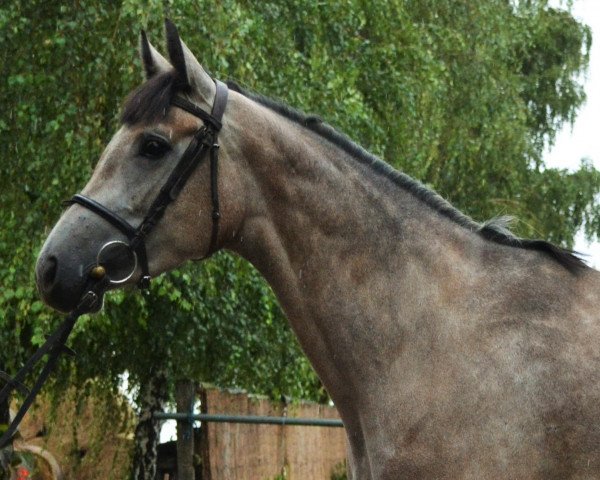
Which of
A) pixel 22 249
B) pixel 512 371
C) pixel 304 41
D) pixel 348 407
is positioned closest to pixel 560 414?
pixel 512 371

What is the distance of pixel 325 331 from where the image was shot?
12.0 feet

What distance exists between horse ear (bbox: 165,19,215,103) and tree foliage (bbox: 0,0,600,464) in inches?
148

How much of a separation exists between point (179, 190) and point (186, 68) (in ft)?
1.32

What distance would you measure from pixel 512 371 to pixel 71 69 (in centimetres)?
540

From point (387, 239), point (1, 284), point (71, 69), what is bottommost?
point (387, 239)

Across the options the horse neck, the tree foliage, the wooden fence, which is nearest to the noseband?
the horse neck

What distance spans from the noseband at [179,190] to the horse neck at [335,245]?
0.37ft

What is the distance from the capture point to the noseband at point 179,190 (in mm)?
3564

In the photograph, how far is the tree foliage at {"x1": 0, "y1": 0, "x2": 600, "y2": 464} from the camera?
25.7 ft

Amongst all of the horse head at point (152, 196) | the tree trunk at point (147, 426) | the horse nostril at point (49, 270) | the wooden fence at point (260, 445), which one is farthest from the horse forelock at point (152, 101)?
the tree trunk at point (147, 426)

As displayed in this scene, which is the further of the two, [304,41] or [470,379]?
[304,41]

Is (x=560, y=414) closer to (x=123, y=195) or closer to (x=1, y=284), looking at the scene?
(x=123, y=195)

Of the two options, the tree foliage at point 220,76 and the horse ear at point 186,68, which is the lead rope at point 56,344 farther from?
the tree foliage at point 220,76

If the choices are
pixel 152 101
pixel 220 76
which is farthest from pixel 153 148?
pixel 220 76
